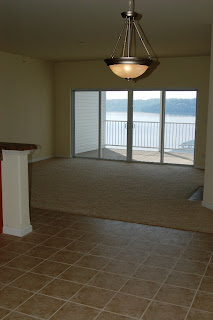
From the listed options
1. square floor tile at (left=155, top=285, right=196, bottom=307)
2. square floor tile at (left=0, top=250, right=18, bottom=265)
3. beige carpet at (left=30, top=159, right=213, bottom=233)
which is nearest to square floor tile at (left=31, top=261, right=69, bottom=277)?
square floor tile at (left=0, top=250, right=18, bottom=265)

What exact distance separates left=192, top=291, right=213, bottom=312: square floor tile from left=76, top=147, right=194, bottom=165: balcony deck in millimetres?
6242

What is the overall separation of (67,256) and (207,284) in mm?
1345

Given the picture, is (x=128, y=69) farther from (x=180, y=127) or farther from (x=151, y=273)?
(x=180, y=127)

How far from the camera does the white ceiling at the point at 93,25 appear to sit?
429 centimetres

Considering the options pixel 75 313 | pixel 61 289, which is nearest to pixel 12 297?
pixel 61 289

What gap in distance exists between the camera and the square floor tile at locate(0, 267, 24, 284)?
312 cm

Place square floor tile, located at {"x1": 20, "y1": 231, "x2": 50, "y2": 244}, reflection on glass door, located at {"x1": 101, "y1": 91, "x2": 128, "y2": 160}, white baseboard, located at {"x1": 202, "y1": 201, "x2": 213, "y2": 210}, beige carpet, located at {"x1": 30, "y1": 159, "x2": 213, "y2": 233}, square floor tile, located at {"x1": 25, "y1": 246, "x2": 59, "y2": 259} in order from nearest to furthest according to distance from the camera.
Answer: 1. square floor tile, located at {"x1": 25, "y1": 246, "x2": 59, "y2": 259}
2. square floor tile, located at {"x1": 20, "y1": 231, "x2": 50, "y2": 244}
3. beige carpet, located at {"x1": 30, "y1": 159, "x2": 213, "y2": 233}
4. white baseboard, located at {"x1": 202, "y1": 201, "x2": 213, "y2": 210}
5. reflection on glass door, located at {"x1": 101, "y1": 91, "x2": 128, "y2": 160}

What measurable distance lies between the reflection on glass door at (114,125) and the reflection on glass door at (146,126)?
0.87 feet

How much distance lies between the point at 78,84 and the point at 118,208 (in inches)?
204

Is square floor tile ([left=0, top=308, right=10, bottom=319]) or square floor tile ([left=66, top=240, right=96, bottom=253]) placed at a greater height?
square floor tile ([left=66, top=240, right=96, bottom=253])

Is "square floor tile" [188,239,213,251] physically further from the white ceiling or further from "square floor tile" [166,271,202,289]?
the white ceiling

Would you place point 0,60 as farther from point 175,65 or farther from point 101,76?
point 175,65

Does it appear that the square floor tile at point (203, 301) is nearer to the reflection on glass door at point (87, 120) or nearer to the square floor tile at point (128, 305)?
the square floor tile at point (128, 305)

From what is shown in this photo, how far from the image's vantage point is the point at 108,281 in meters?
3.11
